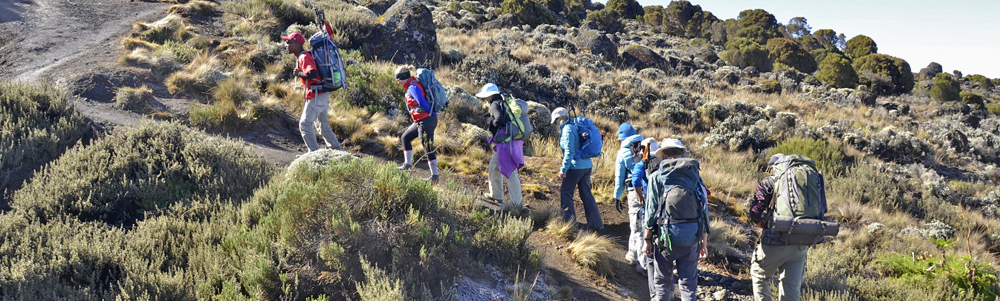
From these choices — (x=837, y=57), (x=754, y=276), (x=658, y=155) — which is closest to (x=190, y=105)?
(x=658, y=155)

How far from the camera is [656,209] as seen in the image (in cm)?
411

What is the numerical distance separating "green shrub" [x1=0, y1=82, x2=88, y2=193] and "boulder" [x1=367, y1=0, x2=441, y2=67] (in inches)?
291

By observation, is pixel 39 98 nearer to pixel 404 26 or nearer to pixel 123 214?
pixel 123 214

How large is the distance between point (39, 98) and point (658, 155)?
7770 millimetres

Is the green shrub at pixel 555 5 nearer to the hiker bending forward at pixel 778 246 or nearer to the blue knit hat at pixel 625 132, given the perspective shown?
the blue knit hat at pixel 625 132

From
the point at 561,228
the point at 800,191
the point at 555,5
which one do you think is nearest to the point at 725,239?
the point at 561,228

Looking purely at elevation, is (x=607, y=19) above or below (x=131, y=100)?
above

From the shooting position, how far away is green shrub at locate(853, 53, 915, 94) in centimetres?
2998

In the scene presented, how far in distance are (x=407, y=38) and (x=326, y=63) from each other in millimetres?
7438

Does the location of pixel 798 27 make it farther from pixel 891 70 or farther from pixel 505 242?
pixel 505 242

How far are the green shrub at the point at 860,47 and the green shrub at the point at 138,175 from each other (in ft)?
145

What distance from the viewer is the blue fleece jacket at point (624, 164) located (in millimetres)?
5355

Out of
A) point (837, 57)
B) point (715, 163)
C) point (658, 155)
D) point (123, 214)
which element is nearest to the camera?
point (658, 155)

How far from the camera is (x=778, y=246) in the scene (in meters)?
4.23
